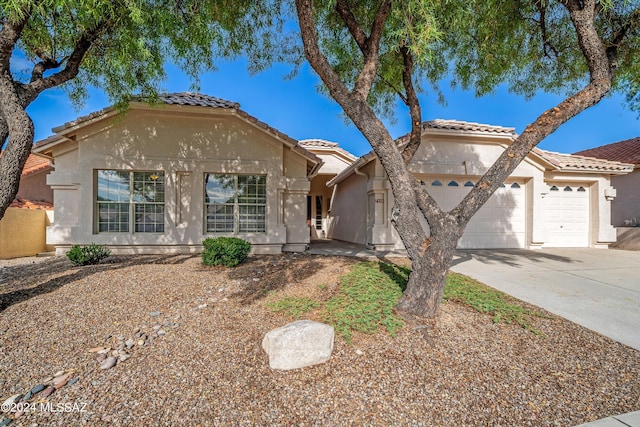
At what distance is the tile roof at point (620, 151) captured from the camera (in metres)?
12.9

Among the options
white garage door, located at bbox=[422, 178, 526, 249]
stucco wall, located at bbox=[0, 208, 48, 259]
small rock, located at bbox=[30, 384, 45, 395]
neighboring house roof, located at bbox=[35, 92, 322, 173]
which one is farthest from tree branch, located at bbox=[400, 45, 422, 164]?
stucco wall, located at bbox=[0, 208, 48, 259]

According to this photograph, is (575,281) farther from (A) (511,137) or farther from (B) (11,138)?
(B) (11,138)

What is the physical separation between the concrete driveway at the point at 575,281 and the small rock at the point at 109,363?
6.33 meters

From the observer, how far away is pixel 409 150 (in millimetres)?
5621

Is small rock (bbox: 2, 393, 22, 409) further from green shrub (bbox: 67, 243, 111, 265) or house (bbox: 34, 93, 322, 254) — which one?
house (bbox: 34, 93, 322, 254)

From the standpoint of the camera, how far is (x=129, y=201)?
891cm

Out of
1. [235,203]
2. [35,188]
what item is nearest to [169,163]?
[235,203]

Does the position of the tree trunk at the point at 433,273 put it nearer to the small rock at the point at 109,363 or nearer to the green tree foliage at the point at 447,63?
the green tree foliage at the point at 447,63

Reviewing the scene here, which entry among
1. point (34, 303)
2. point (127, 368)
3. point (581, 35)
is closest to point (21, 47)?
point (34, 303)

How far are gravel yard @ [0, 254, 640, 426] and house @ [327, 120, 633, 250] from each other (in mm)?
6638

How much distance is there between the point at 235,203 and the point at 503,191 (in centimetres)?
1017

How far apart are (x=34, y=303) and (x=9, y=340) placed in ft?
3.88

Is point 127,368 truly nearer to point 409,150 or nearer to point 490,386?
point 490,386

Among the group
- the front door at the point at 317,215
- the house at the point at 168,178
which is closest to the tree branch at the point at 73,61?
the house at the point at 168,178
